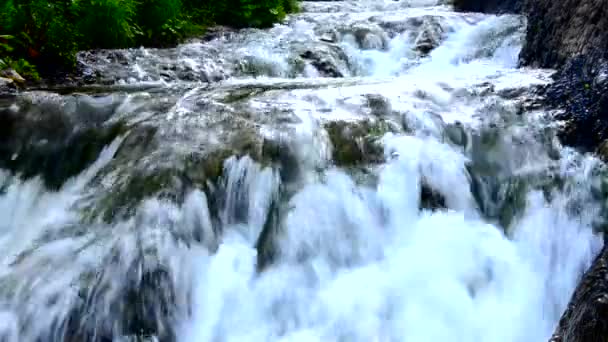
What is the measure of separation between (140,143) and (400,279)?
2.33m

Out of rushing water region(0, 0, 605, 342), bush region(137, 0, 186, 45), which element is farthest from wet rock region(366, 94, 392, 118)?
bush region(137, 0, 186, 45)

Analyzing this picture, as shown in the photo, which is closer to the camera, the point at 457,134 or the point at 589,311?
the point at 589,311

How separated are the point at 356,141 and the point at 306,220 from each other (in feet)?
3.04

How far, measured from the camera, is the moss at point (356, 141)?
4.72 m

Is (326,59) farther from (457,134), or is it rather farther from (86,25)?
(457,134)

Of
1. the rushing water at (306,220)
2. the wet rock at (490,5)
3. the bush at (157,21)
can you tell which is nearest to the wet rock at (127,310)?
the rushing water at (306,220)

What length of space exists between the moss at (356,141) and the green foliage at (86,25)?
3.74m

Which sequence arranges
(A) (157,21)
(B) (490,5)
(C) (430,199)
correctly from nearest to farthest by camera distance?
(C) (430,199), (A) (157,21), (B) (490,5)

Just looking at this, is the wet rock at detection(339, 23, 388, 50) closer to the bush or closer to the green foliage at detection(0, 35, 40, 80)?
the bush

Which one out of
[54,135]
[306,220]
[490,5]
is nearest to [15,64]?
[54,135]

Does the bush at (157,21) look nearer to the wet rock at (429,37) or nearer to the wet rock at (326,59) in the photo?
the wet rock at (326,59)

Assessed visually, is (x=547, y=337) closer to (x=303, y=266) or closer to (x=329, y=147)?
(x=303, y=266)

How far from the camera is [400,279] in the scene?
4.03 metres

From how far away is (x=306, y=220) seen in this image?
4.28 meters
